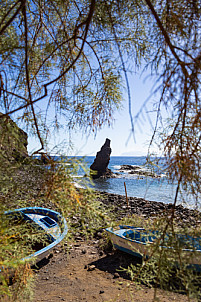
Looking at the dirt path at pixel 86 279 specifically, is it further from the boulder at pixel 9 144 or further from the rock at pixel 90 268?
the boulder at pixel 9 144

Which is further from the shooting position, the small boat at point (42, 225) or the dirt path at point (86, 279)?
the dirt path at point (86, 279)

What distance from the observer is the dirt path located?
9.99 ft

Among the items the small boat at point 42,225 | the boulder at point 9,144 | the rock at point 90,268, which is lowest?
the rock at point 90,268

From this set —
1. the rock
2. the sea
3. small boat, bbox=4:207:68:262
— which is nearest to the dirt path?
the rock

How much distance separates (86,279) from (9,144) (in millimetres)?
3197

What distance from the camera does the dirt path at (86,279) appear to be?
3044mm

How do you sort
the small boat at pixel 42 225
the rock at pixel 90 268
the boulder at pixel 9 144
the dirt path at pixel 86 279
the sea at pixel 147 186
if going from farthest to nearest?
the rock at pixel 90 268 < the dirt path at pixel 86 279 < the small boat at pixel 42 225 < the sea at pixel 147 186 < the boulder at pixel 9 144

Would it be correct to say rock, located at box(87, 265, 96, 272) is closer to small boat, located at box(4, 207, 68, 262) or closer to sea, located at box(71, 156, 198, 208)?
small boat, located at box(4, 207, 68, 262)

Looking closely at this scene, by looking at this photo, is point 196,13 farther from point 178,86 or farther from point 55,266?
point 55,266

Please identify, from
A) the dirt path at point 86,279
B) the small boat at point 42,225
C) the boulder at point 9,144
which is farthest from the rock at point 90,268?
the boulder at point 9,144

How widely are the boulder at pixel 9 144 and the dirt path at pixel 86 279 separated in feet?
5.86

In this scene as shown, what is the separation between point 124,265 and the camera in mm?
4086

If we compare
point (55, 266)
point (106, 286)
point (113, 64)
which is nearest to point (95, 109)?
point (113, 64)

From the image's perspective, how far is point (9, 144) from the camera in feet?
3.24
